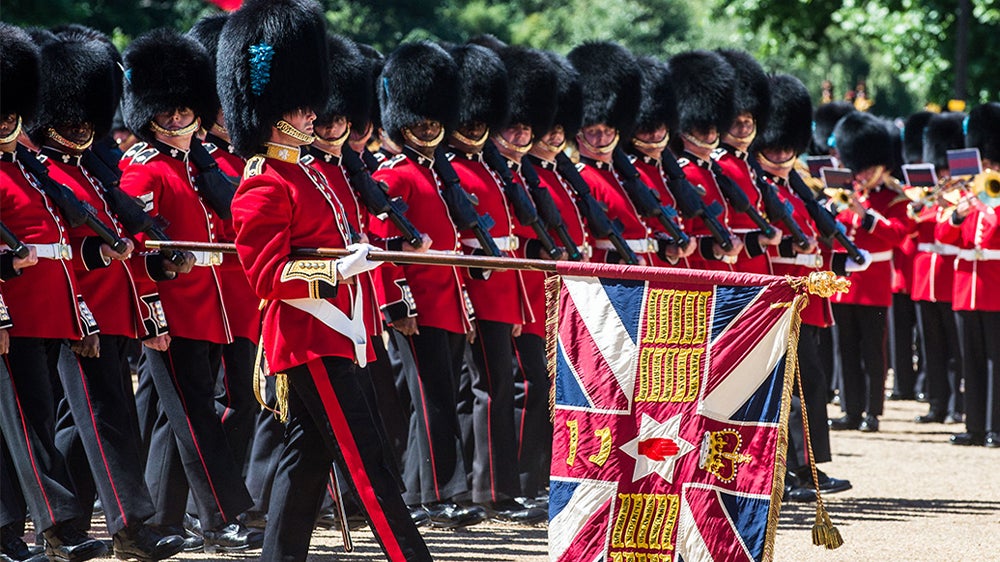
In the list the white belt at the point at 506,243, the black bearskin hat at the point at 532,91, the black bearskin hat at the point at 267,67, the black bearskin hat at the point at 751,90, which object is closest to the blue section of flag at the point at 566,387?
the black bearskin hat at the point at 267,67

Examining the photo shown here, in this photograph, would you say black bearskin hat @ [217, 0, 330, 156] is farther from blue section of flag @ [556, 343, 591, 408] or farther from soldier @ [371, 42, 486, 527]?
soldier @ [371, 42, 486, 527]

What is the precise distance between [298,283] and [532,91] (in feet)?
9.84

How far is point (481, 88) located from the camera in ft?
22.7

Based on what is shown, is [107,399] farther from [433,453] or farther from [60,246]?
[433,453]

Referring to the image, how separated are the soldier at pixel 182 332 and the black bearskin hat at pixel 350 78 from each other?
0.64m

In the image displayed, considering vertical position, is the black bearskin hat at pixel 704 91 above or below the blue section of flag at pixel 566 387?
above

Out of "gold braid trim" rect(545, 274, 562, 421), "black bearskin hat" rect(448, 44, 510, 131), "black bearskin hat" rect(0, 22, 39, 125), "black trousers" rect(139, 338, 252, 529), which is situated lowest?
"black trousers" rect(139, 338, 252, 529)

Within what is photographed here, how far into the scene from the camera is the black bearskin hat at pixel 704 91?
799 cm

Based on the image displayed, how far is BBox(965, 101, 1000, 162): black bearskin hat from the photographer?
977 cm

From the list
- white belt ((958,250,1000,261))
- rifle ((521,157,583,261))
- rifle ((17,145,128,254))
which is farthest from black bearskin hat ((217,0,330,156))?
white belt ((958,250,1000,261))

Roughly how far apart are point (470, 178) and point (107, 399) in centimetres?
193

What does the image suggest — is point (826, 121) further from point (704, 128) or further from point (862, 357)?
point (704, 128)

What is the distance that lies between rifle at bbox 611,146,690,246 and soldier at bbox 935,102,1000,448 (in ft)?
8.06

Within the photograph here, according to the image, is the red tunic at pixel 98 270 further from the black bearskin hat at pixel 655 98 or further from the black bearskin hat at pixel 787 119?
the black bearskin hat at pixel 787 119
